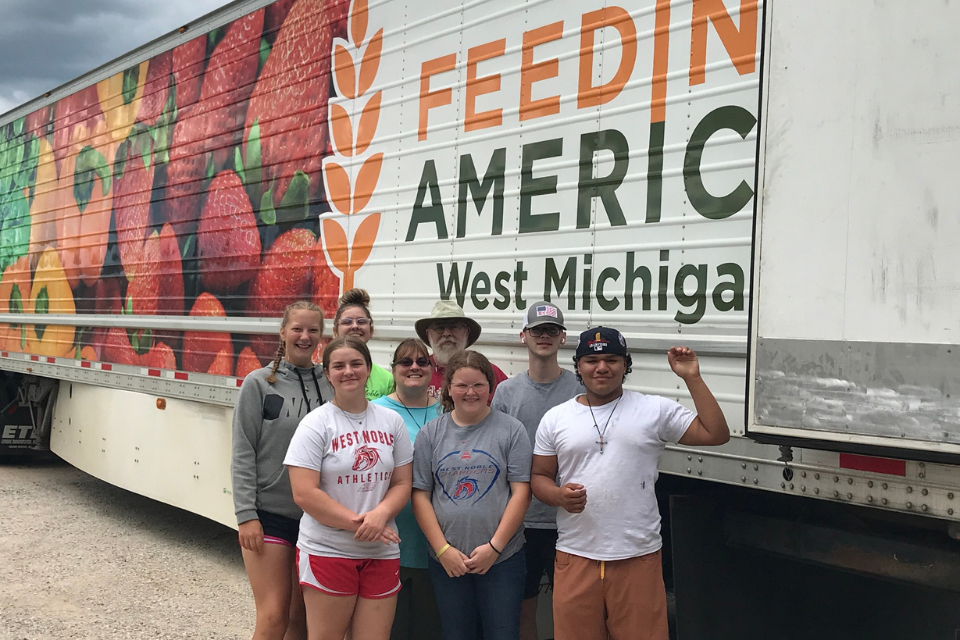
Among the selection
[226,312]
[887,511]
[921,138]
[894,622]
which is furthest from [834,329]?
[226,312]

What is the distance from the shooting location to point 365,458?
2.78 metres

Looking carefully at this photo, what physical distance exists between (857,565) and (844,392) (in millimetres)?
742

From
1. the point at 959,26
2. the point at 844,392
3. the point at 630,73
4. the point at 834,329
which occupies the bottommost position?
the point at 844,392

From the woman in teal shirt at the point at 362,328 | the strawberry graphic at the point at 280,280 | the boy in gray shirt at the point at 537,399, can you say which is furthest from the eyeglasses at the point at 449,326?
the strawberry graphic at the point at 280,280

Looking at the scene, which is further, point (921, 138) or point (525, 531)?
point (525, 531)

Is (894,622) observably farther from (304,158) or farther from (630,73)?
(304,158)

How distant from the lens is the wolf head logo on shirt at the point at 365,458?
2.77 meters

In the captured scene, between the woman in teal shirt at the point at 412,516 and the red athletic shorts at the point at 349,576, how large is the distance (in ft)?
0.84

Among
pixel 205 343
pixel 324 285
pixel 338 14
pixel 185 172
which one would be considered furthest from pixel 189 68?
pixel 324 285

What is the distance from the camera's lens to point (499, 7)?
364 cm

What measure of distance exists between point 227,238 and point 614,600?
141 inches

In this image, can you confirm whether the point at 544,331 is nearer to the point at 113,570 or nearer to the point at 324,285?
the point at 324,285

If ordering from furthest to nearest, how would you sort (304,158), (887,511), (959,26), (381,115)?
(304,158) → (381,115) → (887,511) → (959,26)

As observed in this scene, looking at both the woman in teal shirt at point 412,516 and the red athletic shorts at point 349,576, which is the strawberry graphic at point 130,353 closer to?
the woman in teal shirt at point 412,516
